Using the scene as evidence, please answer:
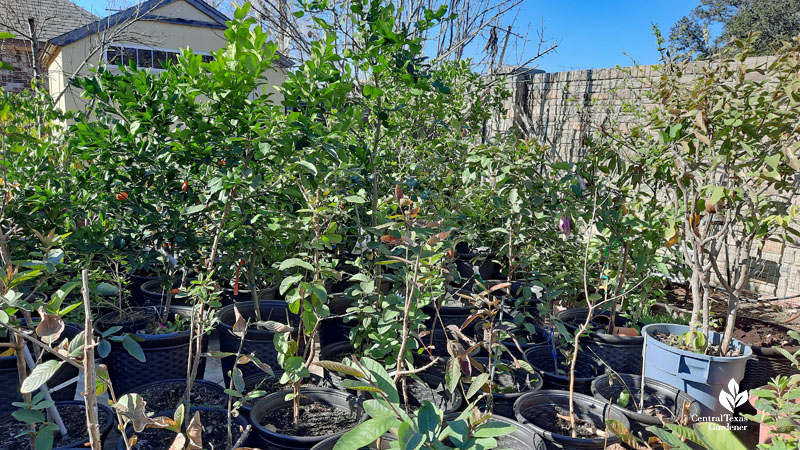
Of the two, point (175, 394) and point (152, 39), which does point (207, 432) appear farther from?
point (152, 39)

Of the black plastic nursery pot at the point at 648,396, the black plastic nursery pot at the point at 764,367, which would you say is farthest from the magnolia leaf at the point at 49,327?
the black plastic nursery pot at the point at 764,367

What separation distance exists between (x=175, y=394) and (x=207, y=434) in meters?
0.40

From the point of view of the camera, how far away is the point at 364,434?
0.79 m

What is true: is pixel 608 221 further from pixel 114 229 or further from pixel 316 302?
pixel 114 229

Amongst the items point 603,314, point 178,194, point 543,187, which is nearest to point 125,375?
point 178,194

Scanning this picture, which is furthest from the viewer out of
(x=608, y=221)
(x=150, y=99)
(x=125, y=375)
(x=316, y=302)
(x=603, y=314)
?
(x=603, y=314)

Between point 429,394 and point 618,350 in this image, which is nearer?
point 429,394

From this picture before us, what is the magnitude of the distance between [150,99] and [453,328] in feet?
4.51

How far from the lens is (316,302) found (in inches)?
70.6

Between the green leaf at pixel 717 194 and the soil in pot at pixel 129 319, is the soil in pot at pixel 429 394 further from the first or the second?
the soil in pot at pixel 129 319

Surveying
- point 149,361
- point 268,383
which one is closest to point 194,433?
point 268,383

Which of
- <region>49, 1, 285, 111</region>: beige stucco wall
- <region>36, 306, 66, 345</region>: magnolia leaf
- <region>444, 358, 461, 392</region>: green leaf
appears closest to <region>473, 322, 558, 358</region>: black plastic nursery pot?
<region>444, 358, 461, 392</region>: green leaf

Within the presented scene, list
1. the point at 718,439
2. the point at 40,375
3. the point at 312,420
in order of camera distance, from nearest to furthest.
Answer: the point at 718,439, the point at 40,375, the point at 312,420

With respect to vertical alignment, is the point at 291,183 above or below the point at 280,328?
above
